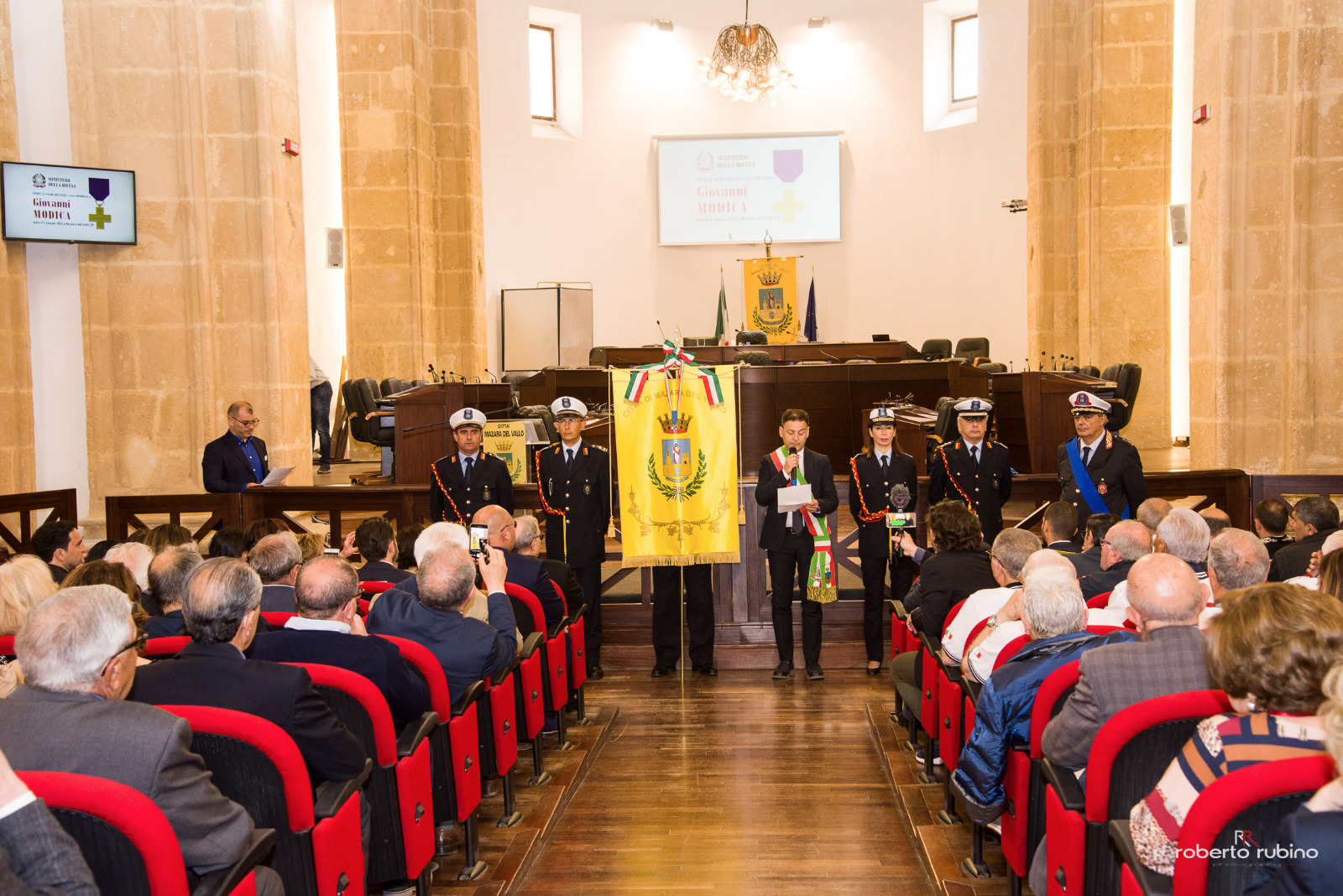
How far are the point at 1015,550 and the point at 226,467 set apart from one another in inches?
201

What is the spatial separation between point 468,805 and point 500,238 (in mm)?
15081

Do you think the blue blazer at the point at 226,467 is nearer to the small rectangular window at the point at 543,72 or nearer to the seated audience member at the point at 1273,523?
the seated audience member at the point at 1273,523

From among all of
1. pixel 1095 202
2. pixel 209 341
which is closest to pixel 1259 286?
pixel 1095 202

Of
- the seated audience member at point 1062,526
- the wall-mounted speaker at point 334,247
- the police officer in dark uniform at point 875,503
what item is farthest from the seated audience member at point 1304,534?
the wall-mounted speaker at point 334,247

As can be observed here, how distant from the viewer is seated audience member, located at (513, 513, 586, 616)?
4.75 metres

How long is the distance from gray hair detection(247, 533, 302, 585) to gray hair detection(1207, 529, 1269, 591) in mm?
3116

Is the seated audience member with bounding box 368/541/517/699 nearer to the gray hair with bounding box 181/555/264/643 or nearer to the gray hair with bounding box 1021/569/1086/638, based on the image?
the gray hair with bounding box 181/555/264/643

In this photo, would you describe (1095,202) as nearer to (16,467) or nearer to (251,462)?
(251,462)

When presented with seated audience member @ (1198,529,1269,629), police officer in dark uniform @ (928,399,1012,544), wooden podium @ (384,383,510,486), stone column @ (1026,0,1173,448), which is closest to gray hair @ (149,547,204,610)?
seated audience member @ (1198,529,1269,629)

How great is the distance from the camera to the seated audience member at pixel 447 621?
3379 mm

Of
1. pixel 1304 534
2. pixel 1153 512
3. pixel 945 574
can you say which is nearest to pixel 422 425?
pixel 945 574

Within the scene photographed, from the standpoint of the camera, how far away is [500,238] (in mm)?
17469

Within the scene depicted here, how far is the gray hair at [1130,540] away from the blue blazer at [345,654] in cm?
252

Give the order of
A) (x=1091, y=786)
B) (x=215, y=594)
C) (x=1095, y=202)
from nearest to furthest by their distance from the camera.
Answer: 1. (x=1091, y=786)
2. (x=215, y=594)
3. (x=1095, y=202)
